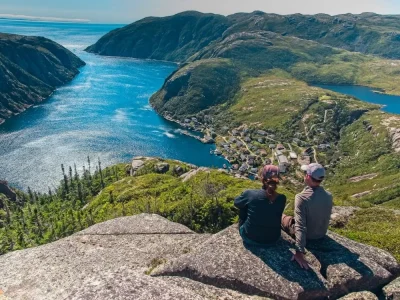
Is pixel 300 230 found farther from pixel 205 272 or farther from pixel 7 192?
pixel 7 192

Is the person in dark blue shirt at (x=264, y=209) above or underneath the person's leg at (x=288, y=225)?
above

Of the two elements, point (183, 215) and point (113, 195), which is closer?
point (183, 215)

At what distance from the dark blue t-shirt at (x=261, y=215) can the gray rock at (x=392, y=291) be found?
572 centimetres

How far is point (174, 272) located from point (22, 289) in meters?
7.85

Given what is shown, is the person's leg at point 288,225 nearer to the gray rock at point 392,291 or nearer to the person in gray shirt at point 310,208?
the person in gray shirt at point 310,208

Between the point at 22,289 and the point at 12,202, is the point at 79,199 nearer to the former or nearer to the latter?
the point at 12,202

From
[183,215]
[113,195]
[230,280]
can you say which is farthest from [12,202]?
[230,280]

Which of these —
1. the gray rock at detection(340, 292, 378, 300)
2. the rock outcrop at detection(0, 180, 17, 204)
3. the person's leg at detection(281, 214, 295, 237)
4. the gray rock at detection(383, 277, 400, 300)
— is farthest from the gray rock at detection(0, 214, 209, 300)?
the rock outcrop at detection(0, 180, 17, 204)

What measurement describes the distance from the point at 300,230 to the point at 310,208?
128 centimetres

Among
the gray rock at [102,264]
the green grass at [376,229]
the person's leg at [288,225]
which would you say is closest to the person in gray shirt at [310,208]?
the person's leg at [288,225]

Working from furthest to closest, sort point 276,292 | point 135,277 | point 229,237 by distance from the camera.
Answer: point 229,237, point 135,277, point 276,292

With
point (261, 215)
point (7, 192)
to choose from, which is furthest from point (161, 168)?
point (261, 215)

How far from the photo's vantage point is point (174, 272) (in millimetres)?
18422

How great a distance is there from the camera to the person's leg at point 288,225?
772 inches
